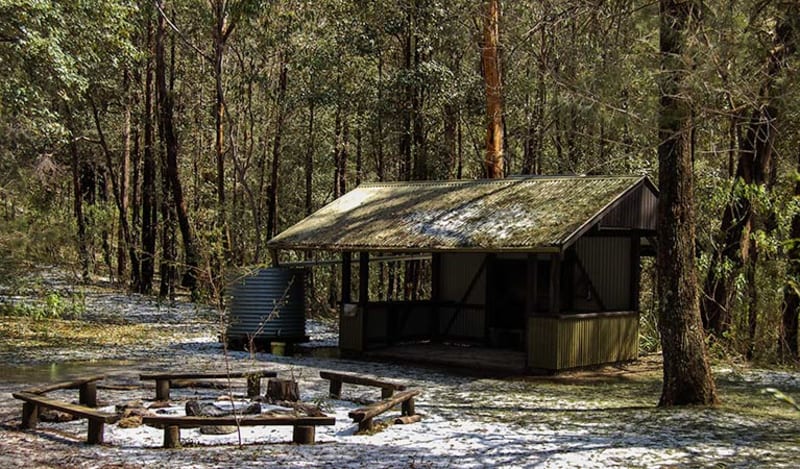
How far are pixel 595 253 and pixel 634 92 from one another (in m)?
4.03

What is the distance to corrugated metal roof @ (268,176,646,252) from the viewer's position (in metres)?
14.6

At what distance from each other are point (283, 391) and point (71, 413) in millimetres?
2628

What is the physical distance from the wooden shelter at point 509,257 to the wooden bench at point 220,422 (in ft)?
20.1

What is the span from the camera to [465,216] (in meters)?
16.3

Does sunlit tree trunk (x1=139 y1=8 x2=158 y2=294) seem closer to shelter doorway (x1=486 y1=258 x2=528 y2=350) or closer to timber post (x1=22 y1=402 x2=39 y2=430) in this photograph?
shelter doorway (x1=486 y1=258 x2=528 y2=350)

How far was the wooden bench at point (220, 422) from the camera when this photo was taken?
8.51 meters

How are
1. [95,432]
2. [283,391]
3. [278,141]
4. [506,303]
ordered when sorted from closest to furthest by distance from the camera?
1. [95,432]
2. [283,391]
3. [506,303]
4. [278,141]

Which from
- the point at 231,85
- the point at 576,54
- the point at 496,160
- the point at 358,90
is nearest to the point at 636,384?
the point at 576,54

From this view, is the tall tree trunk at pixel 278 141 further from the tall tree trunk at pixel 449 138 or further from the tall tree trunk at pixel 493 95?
the tall tree trunk at pixel 493 95

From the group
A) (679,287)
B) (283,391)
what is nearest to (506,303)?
(679,287)

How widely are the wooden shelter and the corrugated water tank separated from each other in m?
0.75

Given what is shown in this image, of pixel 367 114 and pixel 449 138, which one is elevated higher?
pixel 367 114

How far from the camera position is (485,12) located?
21.8 meters

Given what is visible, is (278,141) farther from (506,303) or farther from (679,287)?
(679,287)
